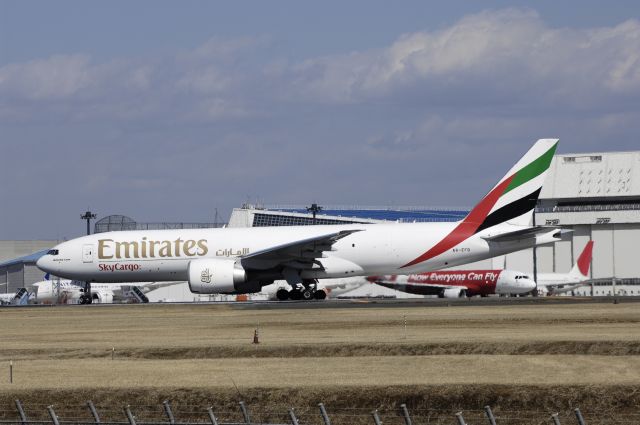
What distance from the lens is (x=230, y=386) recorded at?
24.0 m

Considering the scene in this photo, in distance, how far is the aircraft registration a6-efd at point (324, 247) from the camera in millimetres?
57719

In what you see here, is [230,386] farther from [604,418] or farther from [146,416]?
[604,418]

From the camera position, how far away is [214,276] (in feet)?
187

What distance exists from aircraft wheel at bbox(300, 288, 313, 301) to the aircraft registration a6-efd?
0.17 feet

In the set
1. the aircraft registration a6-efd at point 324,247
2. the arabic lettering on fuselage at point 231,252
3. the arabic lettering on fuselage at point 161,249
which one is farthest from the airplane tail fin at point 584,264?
the arabic lettering on fuselage at point 161,249

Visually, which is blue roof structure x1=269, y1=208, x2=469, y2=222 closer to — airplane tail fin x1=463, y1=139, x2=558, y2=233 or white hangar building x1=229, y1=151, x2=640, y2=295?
white hangar building x1=229, y1=151, x2=640, y2=295

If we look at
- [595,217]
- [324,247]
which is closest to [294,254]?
[324,247]

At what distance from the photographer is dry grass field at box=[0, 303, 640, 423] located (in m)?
22.7

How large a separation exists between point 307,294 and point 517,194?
483 inches

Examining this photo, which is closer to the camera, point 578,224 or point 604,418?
point 604,418

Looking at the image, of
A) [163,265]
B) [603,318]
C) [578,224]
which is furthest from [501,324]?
[578,224]

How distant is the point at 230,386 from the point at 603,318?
794 inches

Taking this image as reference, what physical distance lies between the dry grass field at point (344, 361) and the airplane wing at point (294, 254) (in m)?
11.7

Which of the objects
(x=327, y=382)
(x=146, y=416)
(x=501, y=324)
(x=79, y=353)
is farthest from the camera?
(x=501, y=324)
